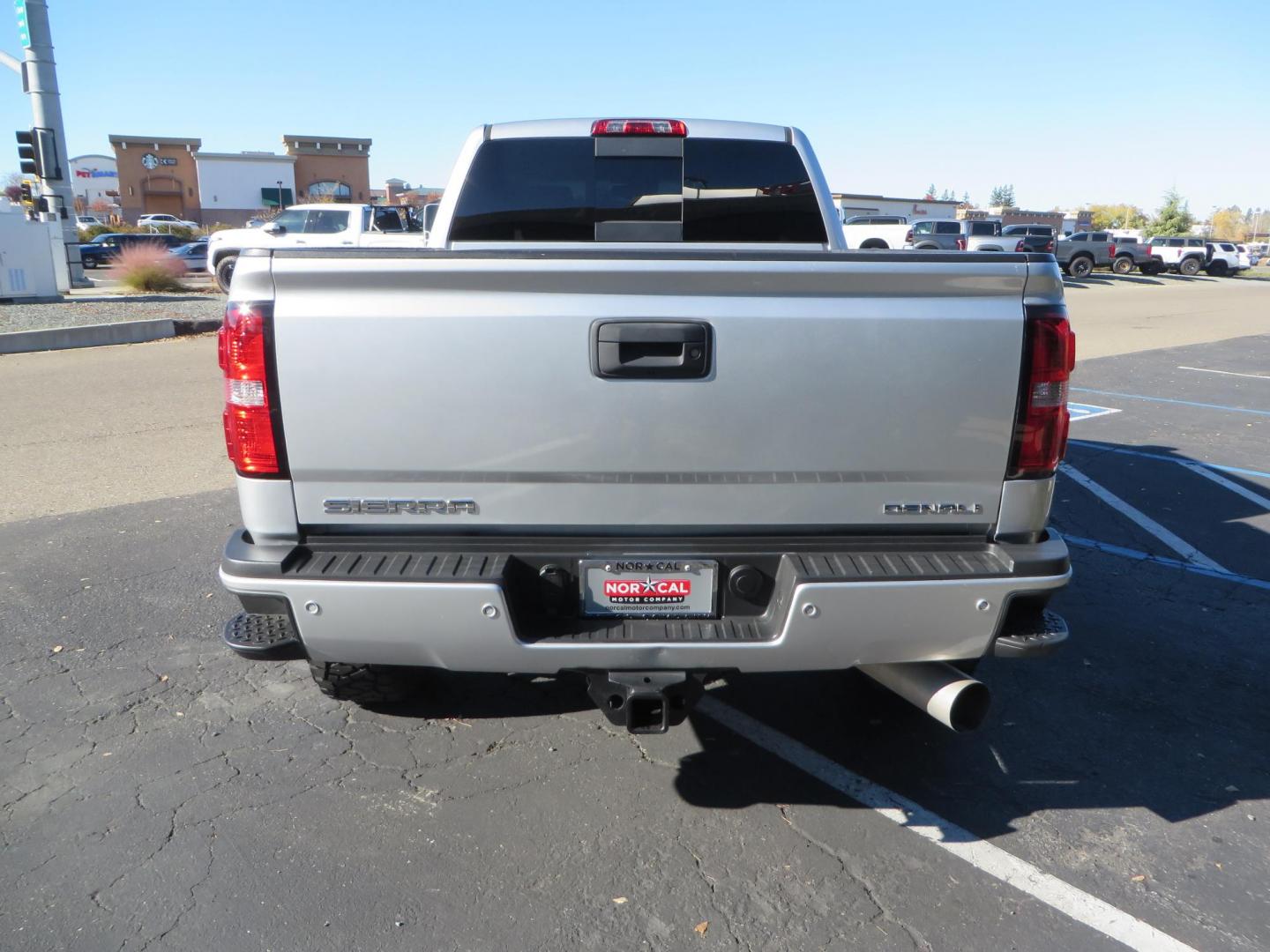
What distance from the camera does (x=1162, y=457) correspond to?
8.55 meters

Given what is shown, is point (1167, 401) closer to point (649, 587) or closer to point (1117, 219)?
point (649, 587)

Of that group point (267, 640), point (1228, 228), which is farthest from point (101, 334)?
point (1228, 228)

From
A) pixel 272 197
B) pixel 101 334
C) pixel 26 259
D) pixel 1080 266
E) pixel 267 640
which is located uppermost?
pixel 272 197

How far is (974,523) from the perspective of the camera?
3021 mm

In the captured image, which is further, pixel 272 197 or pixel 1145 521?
pixel 272 197

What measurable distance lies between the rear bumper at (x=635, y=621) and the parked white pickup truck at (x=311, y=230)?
756 inches

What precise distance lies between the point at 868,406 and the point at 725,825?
1.47 meters

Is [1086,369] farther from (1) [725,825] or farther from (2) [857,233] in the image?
(2) [857,233]

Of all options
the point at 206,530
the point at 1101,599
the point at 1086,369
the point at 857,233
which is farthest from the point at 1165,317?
the point at 206,530

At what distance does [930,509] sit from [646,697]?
1.04m

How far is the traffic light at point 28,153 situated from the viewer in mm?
21359

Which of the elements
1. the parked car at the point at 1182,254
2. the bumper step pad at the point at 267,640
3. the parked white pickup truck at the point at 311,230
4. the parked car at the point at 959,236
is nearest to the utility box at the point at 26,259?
the parked white pickup truck at the point at 311,230

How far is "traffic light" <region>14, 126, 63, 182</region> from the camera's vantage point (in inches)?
841

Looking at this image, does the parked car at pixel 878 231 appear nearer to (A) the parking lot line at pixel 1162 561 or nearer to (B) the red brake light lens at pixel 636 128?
(A) the parking lot line at pixel 1162 561
